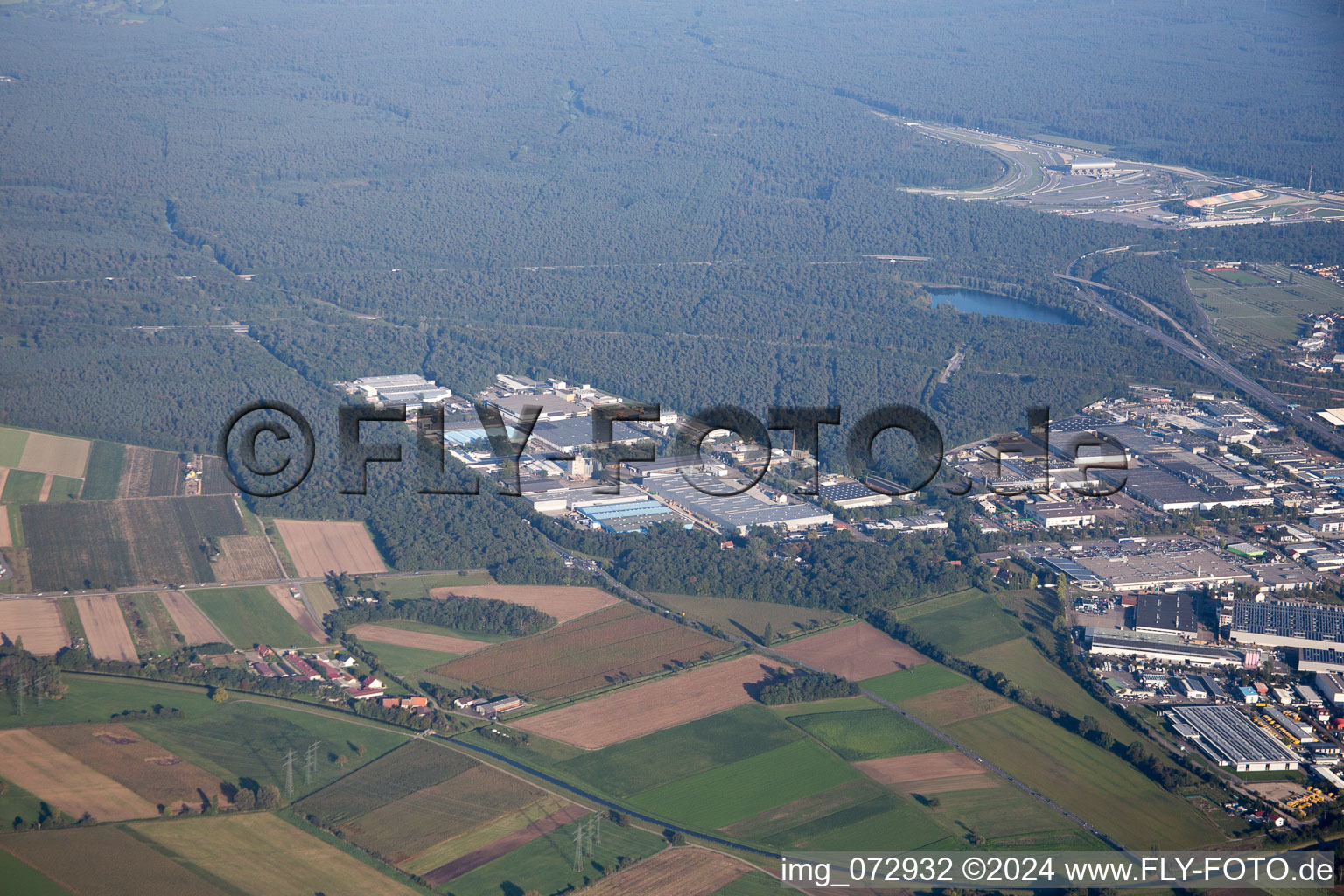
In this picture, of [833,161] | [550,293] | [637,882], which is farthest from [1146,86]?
[637,882]

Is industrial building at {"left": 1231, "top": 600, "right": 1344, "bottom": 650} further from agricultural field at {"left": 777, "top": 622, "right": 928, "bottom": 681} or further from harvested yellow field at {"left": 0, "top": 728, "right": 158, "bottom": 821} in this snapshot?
harvested yellow field at {"left": 0, "top": 728, "right": 158, "bottom": 821}

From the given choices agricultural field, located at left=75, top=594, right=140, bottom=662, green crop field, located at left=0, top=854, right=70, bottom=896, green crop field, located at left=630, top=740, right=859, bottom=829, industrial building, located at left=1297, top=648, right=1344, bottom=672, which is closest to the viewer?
green crop field, located at left=0, top=854, right=70, bottom=896

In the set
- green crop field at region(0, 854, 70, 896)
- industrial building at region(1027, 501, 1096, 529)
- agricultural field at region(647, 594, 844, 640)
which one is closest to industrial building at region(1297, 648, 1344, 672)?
industrial building at region(1027, 501, 1096, 529)

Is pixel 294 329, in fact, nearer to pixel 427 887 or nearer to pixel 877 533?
pixel 877 533

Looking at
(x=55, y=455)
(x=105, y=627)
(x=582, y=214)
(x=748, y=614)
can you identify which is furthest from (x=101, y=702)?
(x=582, y=214)

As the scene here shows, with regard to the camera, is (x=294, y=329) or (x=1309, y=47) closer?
(x=294, y=329)

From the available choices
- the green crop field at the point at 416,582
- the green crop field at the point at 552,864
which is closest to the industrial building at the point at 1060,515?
the green crop field at the point at 416,582

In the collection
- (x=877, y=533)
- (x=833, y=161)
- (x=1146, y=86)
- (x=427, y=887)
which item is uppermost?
(x=1146, y=86)
